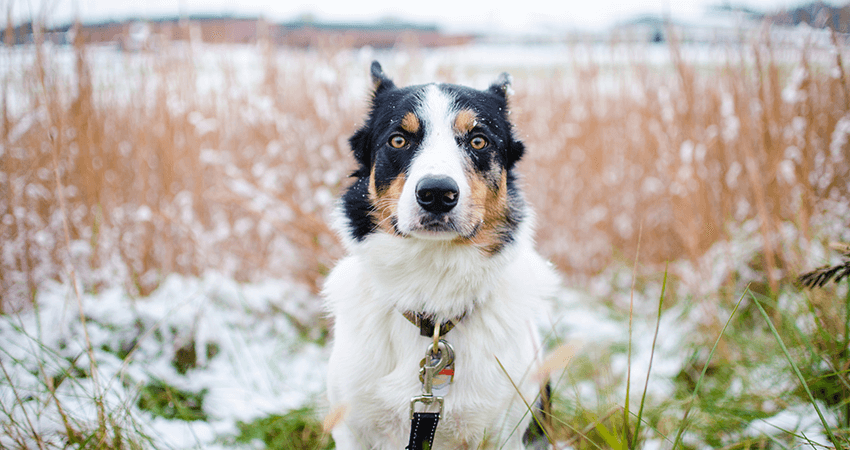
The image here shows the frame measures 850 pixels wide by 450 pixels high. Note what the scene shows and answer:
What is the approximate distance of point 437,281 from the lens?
1.84 metres

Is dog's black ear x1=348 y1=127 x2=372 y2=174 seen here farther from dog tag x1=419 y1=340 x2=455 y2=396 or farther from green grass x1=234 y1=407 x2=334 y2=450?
green grass x1=234 y1=407 x2=334 y2=450

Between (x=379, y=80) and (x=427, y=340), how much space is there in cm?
134

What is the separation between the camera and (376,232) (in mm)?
1878

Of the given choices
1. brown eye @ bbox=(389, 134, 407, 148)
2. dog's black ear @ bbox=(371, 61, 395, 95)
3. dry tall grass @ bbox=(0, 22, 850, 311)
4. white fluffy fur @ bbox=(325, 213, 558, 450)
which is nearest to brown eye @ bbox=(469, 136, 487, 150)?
brown eye @ bbox=(389, 134, 407, 148)

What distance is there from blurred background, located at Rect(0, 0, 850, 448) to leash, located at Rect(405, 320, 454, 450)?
2.40ft

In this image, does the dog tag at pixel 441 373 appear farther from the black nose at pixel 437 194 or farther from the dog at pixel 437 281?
the black nose at pixel 437 194

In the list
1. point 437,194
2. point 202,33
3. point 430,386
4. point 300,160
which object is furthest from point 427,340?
point 202,33

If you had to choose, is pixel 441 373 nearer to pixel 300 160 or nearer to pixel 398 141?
pixel 398 141

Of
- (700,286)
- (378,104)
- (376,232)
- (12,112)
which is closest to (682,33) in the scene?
(700,286)

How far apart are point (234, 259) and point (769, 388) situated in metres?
3.96

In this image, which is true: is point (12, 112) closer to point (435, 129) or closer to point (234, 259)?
point (234, 259)

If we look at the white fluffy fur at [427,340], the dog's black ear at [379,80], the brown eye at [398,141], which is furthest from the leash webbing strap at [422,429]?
the dog's black ear at [379,80]

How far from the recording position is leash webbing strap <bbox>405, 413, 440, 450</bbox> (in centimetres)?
155

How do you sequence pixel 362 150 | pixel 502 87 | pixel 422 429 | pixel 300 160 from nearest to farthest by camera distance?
1. pixel 422 429
2. pixel 362 150
3. pixel 502 87
4. pixel 300 160
